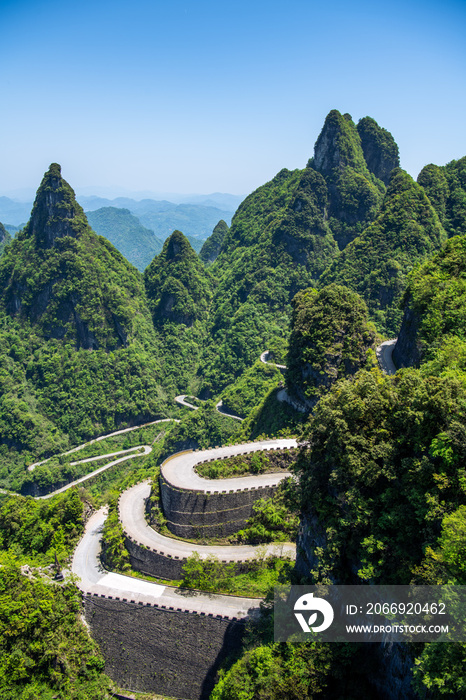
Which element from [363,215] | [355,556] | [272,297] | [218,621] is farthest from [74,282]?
[355,556]

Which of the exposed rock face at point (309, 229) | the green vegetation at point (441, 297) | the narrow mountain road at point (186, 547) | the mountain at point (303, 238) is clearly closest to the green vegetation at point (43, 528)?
the narrow mountain road at point (186, 547)

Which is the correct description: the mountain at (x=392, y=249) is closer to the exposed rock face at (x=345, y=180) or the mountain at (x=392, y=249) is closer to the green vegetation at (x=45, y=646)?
the exposed rock face at (x=345, y=180)

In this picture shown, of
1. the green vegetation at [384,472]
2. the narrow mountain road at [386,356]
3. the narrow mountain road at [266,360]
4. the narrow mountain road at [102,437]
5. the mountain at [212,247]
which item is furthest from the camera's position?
the mountain at [212,247]

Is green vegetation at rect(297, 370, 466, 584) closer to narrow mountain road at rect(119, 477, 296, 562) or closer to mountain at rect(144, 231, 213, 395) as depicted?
narrow mountain road at rect(119, 477, 296, 562)

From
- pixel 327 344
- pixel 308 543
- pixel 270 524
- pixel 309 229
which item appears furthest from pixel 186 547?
pixel 309 229

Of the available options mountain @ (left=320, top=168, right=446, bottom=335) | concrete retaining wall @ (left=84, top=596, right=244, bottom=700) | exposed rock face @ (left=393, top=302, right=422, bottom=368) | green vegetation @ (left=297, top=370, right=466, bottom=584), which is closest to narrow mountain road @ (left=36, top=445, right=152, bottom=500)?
mountain @ (left=320, top=168, right=446, bottom=335)
